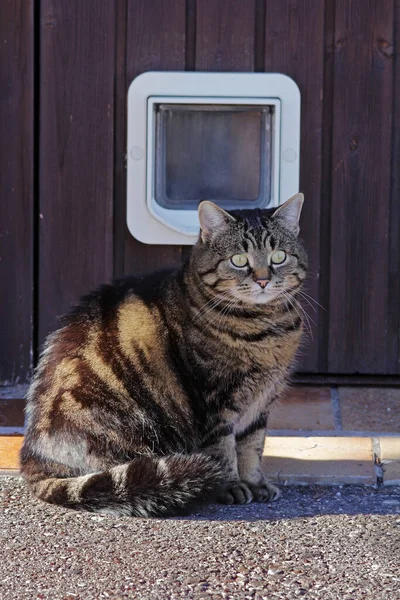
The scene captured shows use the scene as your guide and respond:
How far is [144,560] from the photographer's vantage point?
9.13ft

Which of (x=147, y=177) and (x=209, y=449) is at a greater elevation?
(x=147, y=177)

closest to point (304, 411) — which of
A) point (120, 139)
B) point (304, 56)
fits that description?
point (120, 139)

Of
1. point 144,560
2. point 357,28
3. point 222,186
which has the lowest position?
point 144,560

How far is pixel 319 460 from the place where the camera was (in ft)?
12.2

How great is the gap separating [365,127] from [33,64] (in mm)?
1548

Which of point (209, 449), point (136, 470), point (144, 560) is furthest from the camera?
point (209, 449)

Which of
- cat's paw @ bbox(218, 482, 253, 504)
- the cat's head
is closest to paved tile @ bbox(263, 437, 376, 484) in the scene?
cat's paw @ bbox(218, 482, 253, 504)

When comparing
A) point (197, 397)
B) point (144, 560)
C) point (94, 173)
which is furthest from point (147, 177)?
point (144, 560)

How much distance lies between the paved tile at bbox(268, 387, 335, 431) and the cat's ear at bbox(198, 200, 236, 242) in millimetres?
893

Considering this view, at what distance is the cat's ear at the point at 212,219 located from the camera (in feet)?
11.4

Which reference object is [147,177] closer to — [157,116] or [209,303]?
[157,116]

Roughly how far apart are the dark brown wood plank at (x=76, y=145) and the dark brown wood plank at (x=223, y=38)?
1.35ft

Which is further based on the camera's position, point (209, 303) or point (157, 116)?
point (157, 116)

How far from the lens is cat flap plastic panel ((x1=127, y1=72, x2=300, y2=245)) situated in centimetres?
444
